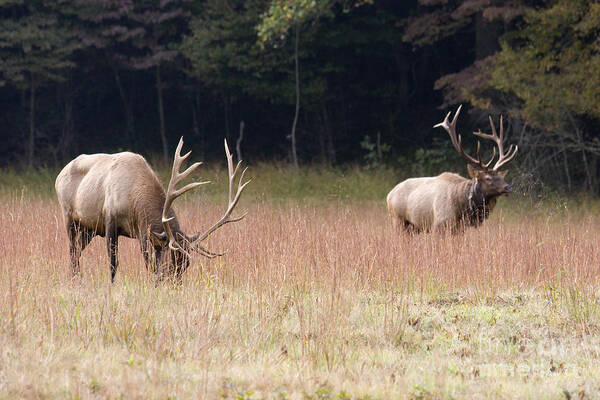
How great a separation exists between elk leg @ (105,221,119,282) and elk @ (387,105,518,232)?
4.07 meters

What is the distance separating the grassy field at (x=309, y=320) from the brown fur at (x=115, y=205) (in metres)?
0.30

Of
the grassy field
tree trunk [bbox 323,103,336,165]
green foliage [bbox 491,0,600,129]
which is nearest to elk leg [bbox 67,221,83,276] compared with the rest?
the grassy field

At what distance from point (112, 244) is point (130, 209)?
44cm

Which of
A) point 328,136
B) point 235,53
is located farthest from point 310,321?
point 328,136

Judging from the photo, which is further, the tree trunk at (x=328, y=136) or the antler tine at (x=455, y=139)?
the tree trunk at (x=328, y=136)

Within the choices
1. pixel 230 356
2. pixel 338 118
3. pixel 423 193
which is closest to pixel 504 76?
pixel 423 193

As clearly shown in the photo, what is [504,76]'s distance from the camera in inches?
635


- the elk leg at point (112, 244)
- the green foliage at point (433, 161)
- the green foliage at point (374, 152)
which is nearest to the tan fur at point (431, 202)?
the elk leg at point (112, 244)

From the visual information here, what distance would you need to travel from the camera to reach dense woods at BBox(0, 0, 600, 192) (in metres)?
16.8

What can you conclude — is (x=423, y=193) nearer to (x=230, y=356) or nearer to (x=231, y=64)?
(x=230, y=356)

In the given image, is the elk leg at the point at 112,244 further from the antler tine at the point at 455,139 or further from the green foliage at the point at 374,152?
the green foliage at the point at 374,152

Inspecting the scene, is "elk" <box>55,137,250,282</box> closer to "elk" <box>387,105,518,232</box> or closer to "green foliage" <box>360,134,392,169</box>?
"elk" <box>387,105,518,232</box>

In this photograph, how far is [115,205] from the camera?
7.78 metres

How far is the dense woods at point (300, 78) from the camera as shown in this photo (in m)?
16.8
